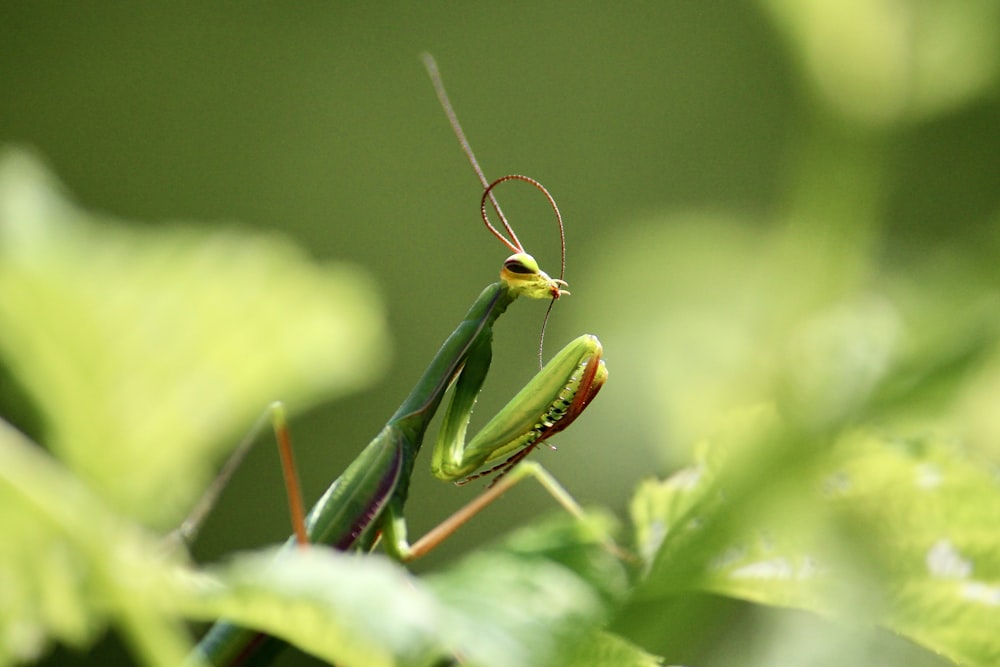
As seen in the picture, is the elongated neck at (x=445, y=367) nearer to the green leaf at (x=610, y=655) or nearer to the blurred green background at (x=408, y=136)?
the green leaf at (x=610, y=655)

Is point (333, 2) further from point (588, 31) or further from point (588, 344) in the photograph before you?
point (588, 344)

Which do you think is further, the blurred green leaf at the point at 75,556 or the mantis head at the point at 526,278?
the mantis head at the point at 526,278

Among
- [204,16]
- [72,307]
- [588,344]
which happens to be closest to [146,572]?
[72,307]

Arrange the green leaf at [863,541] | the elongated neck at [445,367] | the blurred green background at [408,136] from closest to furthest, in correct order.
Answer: the green leaf at [863,541], the elongated neck at [445,367], the blurred green background at [408,136]

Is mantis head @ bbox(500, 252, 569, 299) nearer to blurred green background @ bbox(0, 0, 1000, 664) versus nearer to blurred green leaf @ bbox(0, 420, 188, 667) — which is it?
blurred green leaf @ bbox(0, 420, 188, 667)

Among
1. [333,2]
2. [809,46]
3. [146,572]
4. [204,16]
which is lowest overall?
[146,572]

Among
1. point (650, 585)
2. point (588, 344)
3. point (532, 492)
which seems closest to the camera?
point (650, 585)

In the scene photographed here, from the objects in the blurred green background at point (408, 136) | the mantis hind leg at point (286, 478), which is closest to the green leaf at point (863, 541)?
the mantis hind leg at point (286, 478)
